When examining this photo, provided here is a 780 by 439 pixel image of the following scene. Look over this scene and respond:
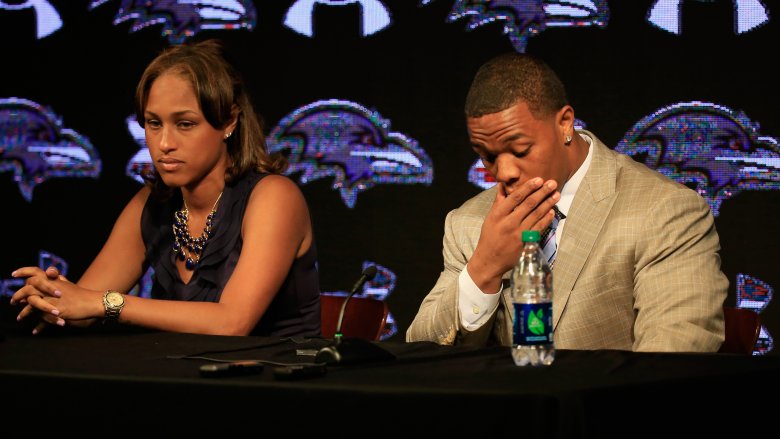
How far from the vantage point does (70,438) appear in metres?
1.46

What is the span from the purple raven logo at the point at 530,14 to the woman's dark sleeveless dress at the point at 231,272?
3.83ft

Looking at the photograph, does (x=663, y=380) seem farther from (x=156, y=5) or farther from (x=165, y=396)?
(x=156, y=5)

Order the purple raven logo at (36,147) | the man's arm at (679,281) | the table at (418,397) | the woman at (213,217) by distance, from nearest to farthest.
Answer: the table at (418,397) → the man's arm at (679,281) → the woman at (213,217) → the purple raven logo at (36,147)

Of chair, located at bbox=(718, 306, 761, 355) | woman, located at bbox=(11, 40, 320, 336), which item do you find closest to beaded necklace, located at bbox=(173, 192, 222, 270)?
woman, located at bbox=(11, 40, 320, 336)

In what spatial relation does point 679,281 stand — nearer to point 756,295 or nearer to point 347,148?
point 756,295

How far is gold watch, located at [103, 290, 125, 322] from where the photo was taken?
7.14 ft

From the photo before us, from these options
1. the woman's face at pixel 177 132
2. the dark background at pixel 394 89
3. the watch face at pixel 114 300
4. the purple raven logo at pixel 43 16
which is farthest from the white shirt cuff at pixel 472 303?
the purple raven logo at pixel 43 16

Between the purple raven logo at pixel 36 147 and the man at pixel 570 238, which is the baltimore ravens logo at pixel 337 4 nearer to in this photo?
the purple raven logo at pixel 36 147

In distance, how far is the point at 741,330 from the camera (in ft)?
7.11

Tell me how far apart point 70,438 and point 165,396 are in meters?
0.17

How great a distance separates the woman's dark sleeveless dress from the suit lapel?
0.68 m

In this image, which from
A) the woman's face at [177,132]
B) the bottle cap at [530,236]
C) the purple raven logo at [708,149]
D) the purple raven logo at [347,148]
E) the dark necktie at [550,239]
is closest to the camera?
the bottle cap at [530,236]

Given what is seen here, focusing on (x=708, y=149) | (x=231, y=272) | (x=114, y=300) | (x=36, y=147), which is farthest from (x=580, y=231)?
(x=36, y=147)

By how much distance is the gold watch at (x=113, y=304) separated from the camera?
2178 millimetres
